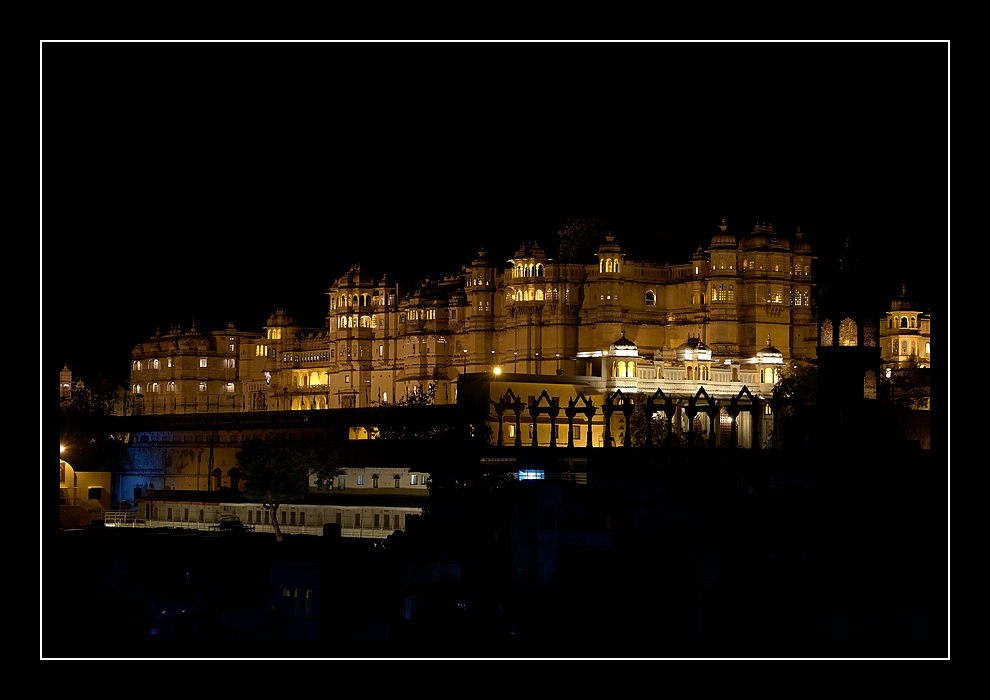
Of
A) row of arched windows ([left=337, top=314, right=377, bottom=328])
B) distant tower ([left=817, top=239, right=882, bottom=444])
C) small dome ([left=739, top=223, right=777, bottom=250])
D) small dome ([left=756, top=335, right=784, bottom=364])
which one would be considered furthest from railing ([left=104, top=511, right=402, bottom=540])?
row of arched windows ([left=337, top=314, right=377, bottom=328])

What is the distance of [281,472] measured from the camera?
7819 cm

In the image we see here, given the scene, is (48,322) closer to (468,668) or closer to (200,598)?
(468,668)

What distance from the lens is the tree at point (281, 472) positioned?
253ft

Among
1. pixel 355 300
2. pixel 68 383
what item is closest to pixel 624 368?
pixel 355 300

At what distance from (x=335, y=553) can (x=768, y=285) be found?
172 ft

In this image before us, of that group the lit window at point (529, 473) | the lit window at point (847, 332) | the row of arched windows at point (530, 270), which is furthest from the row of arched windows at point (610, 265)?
the lit window at point (847, 332)

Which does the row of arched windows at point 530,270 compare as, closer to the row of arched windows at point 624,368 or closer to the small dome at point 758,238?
the small dome at point 758,238

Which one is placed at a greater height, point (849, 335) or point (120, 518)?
point (849, 335)

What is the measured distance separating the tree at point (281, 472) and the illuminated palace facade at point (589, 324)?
11757 mm

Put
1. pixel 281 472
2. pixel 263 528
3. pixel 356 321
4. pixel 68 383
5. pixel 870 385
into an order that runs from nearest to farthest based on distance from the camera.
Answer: pixel 870 385, pixel 263 528, pixel 281 472, pixel 356 321, pixel 68 383

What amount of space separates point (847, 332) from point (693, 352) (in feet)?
126

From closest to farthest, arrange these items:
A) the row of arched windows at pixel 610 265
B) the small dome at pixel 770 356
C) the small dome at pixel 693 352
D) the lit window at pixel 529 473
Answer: the lit window at pixel 529 473
the small dome at pixel 693 352
the small dome at pixel 770 356
the row of arched windows at pixel 610 265

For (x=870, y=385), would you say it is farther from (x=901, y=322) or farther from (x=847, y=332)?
(x=901, y=322)
